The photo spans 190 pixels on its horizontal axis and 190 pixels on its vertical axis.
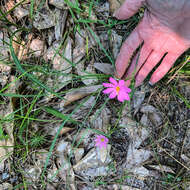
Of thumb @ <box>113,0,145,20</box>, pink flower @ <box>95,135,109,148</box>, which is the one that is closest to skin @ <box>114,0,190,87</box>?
thumb @ <box>113,0,145,20</box>

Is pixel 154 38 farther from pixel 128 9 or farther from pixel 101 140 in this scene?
pixel 101 140

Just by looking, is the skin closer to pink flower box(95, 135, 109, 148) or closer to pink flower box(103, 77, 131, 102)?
pink flower box(103, 77, 131, 102)

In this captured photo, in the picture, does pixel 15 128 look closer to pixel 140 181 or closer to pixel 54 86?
pixel 54 86

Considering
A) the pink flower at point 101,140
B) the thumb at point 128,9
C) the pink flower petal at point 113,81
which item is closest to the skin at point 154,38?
the thumb at point 128,9

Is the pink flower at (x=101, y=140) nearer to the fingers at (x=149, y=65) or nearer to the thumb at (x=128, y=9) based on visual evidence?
the fingers at (x=149, y=65)

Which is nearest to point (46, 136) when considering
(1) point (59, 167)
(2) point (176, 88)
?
(1) point (59, 167)
